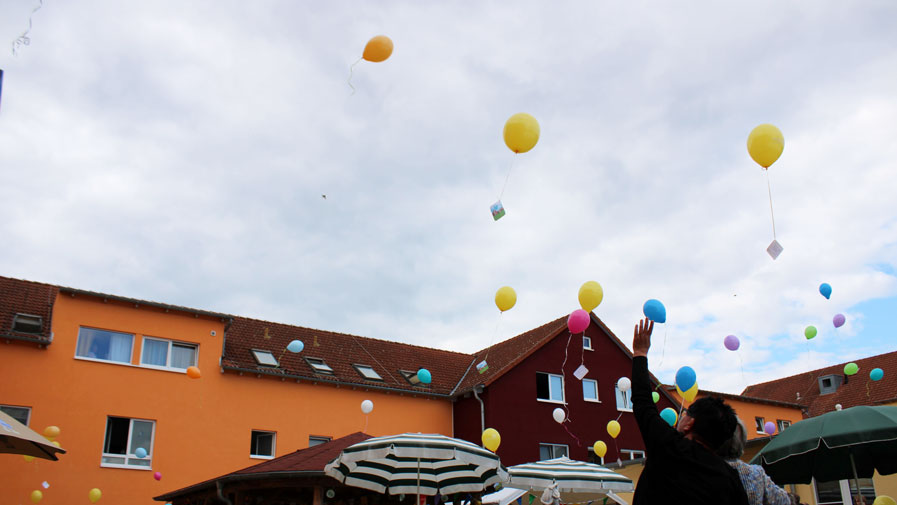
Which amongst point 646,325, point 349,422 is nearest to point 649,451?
point 646,325

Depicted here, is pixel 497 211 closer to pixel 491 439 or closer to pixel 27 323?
pixel 491 439

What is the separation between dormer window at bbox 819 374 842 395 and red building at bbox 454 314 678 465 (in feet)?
32.7

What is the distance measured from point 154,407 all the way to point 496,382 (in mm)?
9279

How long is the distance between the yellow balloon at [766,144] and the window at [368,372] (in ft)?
46.6

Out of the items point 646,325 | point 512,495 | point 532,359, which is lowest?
point 512,495

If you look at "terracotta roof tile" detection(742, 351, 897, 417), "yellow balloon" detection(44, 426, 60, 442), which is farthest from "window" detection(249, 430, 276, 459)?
"terracotta roof tile" detection(742, 351, 897, 417)

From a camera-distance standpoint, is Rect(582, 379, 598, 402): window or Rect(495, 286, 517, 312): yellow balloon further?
Rect(582, 379, 598, 402): window

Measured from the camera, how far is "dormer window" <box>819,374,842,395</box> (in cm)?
2914

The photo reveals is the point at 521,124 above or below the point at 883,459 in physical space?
above

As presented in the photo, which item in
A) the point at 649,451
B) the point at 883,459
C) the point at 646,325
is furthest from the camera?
the point at 883,459

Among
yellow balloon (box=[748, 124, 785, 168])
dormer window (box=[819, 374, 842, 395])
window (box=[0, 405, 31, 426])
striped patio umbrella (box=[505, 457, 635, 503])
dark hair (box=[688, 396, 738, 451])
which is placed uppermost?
dormer window (box=[819, 374, 842, 395])

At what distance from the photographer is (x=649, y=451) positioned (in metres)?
2.93

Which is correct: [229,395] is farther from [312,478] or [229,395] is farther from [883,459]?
[883,459]

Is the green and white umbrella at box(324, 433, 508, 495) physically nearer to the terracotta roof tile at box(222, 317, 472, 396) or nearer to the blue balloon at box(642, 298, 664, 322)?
the blue balloon at box(642, 298, 664, 322)
